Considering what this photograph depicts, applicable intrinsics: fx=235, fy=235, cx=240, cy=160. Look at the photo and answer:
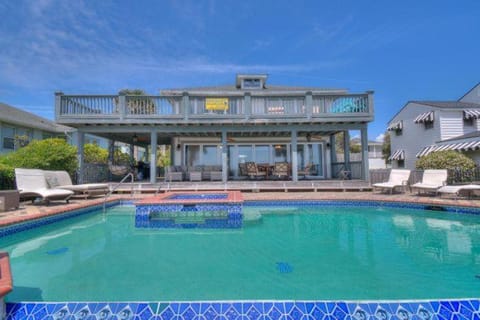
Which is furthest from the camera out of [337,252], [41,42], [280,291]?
[41,42]

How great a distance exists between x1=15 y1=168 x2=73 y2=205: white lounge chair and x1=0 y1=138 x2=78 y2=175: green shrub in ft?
6.63

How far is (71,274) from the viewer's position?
3.25 meters

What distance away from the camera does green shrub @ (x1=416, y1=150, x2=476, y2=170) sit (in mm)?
10297

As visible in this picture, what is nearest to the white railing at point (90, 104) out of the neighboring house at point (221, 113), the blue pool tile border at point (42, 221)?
the neighboring house at point (221, 113)

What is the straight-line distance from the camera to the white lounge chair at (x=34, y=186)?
692 cm

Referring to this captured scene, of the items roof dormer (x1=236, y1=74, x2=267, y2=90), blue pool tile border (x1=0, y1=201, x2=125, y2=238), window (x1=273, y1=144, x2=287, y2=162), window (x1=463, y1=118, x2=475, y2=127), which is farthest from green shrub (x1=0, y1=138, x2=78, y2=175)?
window (x1=463, y1=118, x2=475, y2=127)

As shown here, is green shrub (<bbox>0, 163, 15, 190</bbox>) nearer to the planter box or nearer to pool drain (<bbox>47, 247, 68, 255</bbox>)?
the planter box

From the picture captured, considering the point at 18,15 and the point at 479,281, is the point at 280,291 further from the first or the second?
the point at 18,15

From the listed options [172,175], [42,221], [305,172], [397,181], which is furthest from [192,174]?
[397,181]

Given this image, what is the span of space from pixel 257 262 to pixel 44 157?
31.8 feet

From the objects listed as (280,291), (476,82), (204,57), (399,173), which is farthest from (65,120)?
(476,82)

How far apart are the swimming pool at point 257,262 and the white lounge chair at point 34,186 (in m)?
1.45

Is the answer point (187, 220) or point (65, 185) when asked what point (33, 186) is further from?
point (187, 220)

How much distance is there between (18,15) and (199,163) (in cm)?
1137
